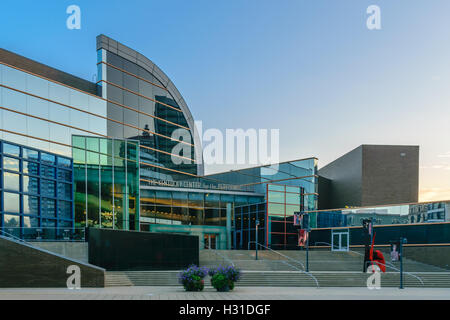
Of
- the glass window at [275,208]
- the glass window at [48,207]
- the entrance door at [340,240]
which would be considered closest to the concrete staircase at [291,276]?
the entrance door at [340,240]

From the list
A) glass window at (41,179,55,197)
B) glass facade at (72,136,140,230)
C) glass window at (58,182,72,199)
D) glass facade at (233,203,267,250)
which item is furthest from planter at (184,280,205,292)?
glass facade at (233,203,267,250)

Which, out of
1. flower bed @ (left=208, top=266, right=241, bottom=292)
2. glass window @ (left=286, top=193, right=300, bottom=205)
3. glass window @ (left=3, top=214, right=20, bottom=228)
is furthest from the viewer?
glass window @ (left=286, top=193, right=300, bottom=205)

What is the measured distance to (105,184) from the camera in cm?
3722

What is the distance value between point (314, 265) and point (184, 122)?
30639mm

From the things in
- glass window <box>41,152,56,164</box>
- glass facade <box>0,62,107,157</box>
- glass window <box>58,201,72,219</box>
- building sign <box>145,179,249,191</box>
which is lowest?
glass window <box>58,201,72,219</box>

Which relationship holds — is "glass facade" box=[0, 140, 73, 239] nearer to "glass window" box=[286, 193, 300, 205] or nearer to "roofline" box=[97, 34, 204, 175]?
"roofline" box=[97, 34, 204, 175]

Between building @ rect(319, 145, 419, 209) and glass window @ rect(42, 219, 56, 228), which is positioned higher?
building @ rect(319, 145, 419, 209)

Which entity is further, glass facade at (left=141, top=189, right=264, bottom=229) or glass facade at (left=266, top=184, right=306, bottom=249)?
glass facade at (left=266, top=184, right=306, bottom=249)

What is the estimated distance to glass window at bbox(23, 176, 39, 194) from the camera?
31.7m

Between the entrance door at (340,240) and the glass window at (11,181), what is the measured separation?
29083 millimetres

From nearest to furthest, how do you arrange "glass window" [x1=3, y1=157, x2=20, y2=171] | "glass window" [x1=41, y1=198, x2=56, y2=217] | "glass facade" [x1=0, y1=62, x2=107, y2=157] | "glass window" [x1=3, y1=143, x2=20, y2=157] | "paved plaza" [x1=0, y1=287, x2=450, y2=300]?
"paved plaza" [x1=0, y1=287, x2=450, y2=300]
"glass window" [x1=3, y1=157, x2=20, y2=171]
"glass window" [x1=3, y1=143, x2=20, y2=157]
"glass window" [x1=41, y1=198, x2=56, y2=217]
"glass facade" [x1=0, y1=62, x2=107, y2=157]

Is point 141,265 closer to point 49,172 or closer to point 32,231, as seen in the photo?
point 32,231

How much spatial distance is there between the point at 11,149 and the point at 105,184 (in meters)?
8.13

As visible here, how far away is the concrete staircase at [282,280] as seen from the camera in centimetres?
2725
